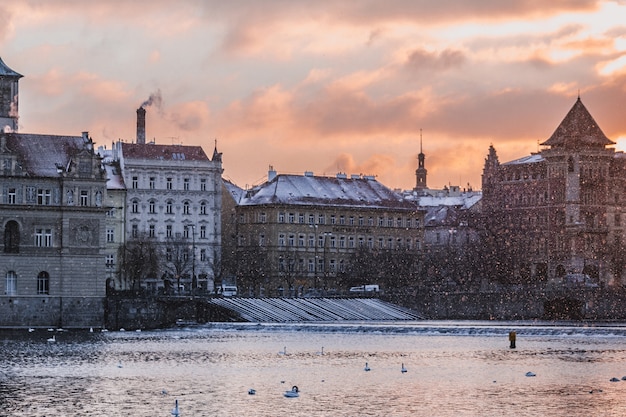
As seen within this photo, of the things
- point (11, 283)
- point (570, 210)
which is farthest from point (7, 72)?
point (570, 210)

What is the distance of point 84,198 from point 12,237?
5.60m

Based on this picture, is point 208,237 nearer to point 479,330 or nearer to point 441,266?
point 441,266

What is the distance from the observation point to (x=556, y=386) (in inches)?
2729

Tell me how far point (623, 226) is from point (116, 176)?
2315 inches

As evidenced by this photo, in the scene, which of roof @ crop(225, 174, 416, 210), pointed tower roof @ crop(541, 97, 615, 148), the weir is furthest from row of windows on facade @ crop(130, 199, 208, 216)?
pointed tower roof @ crop(541, 97, 615, 148)

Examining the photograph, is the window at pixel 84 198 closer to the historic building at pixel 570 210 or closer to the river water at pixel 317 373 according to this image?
the river water at pixel 317 373

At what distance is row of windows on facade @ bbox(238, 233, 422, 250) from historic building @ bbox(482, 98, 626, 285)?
8.57m

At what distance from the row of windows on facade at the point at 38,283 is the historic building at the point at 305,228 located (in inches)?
1609

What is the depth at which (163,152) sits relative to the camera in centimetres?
15788

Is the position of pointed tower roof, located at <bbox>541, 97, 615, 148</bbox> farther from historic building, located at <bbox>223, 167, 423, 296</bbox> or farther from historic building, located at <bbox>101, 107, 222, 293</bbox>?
historic building, located at <bbox>101, 107, 222, 293</bbox>

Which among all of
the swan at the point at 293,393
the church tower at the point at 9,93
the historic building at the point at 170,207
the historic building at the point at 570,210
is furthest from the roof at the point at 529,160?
the swan at the point at 293,393

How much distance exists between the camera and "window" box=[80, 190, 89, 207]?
11988 cm

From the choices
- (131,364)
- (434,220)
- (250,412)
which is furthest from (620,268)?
(250,412)

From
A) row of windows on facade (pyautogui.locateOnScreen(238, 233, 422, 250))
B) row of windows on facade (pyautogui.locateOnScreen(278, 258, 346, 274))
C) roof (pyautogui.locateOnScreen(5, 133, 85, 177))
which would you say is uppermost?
roof (pyautogui.locateOnScreen(5, 133, 85, 177))
